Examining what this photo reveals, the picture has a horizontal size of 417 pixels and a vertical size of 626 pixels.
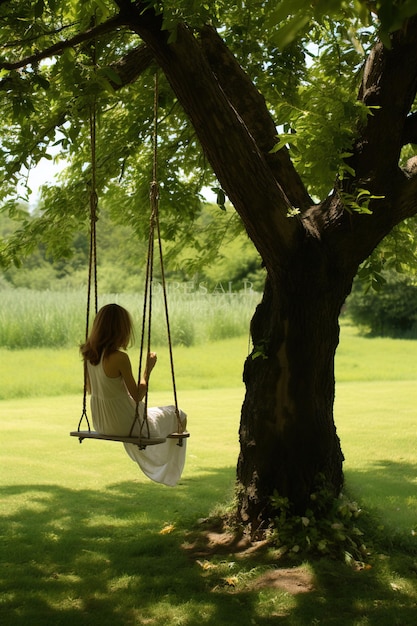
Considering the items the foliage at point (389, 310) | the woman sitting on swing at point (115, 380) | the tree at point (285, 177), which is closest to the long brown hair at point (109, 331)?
the woman sitting on swing at point (115, 380)

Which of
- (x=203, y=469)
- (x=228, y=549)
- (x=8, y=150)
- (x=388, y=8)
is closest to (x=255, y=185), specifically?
(x=228, y=549)

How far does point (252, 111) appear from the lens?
205 inches

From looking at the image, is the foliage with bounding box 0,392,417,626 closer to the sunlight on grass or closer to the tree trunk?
the sunlight on grass

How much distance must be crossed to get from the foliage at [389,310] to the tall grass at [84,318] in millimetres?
5510

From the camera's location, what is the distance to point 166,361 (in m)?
19.2

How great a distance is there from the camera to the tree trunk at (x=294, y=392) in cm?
495

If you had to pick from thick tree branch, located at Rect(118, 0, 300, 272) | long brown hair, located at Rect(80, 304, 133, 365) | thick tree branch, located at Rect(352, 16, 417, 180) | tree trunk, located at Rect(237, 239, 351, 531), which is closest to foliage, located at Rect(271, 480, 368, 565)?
tree trunk, located at Rect(237, 239, 351, 531)

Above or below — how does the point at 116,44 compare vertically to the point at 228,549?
above

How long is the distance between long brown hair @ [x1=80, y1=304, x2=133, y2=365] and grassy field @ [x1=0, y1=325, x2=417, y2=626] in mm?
1328

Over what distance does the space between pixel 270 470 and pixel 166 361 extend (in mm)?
14166

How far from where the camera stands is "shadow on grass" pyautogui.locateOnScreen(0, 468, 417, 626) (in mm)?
4246

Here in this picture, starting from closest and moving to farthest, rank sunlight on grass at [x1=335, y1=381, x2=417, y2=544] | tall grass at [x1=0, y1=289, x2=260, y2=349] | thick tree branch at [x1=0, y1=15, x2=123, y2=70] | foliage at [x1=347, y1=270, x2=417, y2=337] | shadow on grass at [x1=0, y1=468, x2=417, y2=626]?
thick tree branch at [x1=0, y1=15, x2=123, y2=70], shadow on grass at [x1=0, y1=468, x2=417, y2=626], sunlight on grass at [x1=335, y1=381, x2=417, y2=544], tall grass at [x1=0, y1=289, x2=260, y2=349], foliage at [x1=347, y1=270, x2=417, y2=337]

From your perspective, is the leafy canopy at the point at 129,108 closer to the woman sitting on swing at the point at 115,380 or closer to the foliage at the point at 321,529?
the woman sitting on swing at the point at 115,380

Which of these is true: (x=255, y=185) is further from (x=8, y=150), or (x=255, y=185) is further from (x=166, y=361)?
(x=166, y=361)
